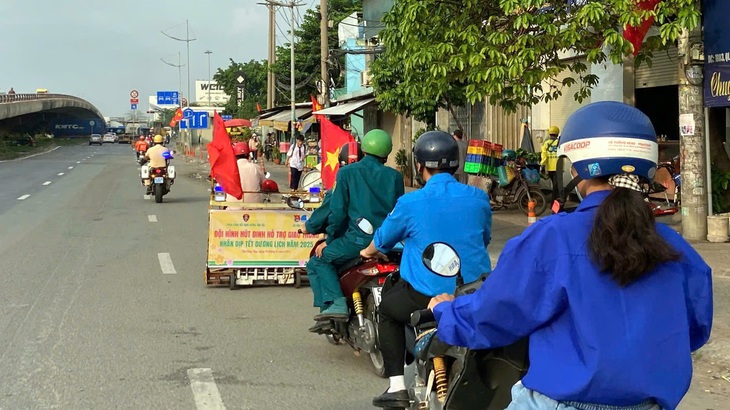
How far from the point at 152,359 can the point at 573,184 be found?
177 inches

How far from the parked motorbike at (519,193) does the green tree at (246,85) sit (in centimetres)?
4264

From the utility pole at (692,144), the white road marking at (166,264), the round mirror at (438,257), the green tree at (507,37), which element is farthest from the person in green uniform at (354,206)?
the utility pole at (692,144)

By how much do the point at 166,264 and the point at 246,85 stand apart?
63982 mm

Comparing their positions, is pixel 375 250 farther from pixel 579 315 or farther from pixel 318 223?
pixel 579 315

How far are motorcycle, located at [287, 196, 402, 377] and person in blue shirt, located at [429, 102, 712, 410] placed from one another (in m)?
2.84

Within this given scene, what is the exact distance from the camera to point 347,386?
18.4ft

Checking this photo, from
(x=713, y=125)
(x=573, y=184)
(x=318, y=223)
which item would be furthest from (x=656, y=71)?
(x=573, y=184)

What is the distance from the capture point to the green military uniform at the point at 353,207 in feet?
18.7

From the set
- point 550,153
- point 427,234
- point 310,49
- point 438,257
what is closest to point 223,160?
point 427,234

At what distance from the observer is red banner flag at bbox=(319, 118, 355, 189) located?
8211mm

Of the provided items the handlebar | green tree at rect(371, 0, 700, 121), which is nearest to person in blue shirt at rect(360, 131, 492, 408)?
the handlebar

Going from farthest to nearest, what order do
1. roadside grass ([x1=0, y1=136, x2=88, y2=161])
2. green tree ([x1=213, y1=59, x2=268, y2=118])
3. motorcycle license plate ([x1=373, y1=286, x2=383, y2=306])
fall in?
green tree ([x1=213, y1=59, x2=268, y2=118]), roadside grass ([x1=0, y1=136, x2=88, y2=161]), motorcycle license plate ([x1=373, y1=286, x2=383, y2=306])

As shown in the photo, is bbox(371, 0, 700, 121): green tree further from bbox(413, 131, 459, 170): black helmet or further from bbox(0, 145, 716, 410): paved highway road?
bbox(413, 131, 459, 170): black helmet

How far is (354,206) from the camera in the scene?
18.8 ft
